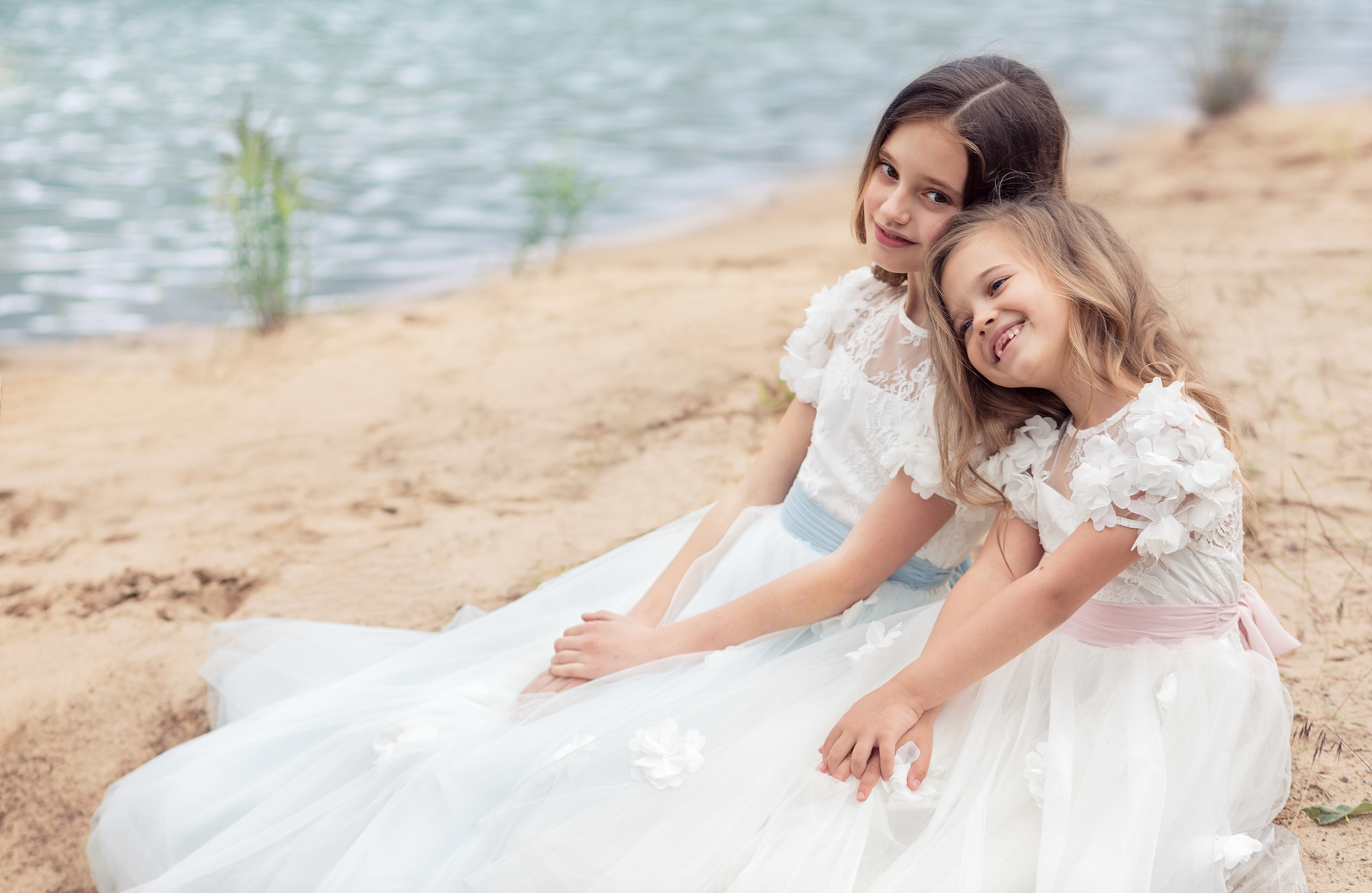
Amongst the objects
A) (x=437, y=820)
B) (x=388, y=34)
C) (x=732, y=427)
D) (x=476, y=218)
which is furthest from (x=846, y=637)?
→ (x=388, y=34)

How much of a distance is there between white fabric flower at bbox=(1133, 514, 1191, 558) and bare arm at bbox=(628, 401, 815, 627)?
2.38ft

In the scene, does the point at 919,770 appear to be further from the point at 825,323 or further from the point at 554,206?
the point at 554,206

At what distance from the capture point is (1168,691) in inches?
65.7

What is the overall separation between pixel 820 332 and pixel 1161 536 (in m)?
0.79

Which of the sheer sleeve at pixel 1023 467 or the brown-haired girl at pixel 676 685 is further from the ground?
the sheer sleeve at pixel 1023 467

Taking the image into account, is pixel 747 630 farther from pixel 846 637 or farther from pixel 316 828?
pixel 316 828

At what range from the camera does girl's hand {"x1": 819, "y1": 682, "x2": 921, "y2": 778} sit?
1.61 metres

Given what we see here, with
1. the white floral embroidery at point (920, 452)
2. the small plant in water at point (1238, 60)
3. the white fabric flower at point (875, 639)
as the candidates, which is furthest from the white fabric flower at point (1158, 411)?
the small plant in water at point (1238, 60)

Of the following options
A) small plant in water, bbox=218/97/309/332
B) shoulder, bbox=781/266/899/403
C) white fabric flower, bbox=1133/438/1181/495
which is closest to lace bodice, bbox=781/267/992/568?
shoulder, bbox=781/266/899/403

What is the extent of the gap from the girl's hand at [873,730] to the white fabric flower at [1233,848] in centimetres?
46

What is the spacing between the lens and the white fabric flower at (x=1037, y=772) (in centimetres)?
159

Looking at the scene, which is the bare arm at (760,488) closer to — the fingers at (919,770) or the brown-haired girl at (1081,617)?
the brown-haired girl at (1081,617)

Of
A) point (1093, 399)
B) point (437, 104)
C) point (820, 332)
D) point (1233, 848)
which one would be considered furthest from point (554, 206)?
point (1233, 848)

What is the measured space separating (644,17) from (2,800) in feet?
38.1
